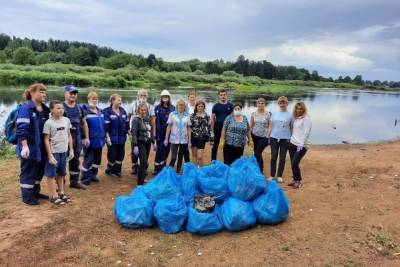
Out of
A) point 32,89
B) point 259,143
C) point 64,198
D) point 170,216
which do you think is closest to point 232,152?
point 259,143

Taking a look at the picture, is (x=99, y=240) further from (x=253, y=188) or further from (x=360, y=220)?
(x=360, y=220)

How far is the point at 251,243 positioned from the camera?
14.0 feet

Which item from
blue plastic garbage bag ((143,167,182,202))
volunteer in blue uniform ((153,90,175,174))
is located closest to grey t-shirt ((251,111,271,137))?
volunteer in blue uniform ((153,90,175,174))

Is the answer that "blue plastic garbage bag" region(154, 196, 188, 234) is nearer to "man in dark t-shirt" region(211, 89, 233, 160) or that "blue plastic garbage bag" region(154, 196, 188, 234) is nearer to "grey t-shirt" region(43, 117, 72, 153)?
"grey t-shirt" region(43, 117, 72, 153)

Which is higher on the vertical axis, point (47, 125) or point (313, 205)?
point (47, 125)

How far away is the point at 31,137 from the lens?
5.00m

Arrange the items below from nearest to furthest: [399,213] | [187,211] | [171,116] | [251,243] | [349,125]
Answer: [251,243] → [187,211] → [399,213] → [171,116] → [349,125]

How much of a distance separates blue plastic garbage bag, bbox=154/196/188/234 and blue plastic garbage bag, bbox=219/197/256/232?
0.47 metres

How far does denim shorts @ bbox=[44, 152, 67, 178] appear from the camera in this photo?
17.0ft

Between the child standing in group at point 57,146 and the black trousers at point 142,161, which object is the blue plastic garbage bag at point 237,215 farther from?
the child standing in group at point 57,146

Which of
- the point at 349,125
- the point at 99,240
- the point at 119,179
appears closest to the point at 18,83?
the point at 349,125

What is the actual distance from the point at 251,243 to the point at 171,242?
89 centimetres

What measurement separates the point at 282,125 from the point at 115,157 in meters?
2.89

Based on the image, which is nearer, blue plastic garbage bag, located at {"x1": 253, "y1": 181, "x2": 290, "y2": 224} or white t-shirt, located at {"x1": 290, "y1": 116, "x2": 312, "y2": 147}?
blue plastic garbage bag, located at {"x1": 253, "y1": 181, "x2": 290, "y2": 224}
